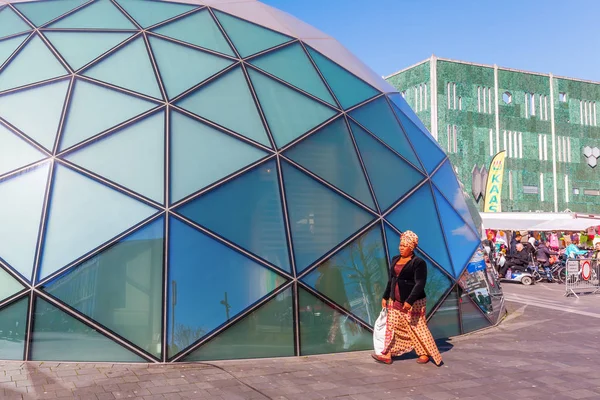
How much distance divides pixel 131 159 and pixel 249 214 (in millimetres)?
1890

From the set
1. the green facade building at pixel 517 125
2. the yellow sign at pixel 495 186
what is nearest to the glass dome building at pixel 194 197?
the yellow sign at pixel 495 186

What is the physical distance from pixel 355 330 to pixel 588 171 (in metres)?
71.4

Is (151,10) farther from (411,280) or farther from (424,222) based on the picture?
(411,280)

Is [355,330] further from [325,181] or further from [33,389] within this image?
[33,389]

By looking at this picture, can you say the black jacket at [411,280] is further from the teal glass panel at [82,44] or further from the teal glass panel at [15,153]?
the teal glass panel at [82,44]

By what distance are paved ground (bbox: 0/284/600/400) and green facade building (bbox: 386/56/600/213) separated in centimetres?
5433

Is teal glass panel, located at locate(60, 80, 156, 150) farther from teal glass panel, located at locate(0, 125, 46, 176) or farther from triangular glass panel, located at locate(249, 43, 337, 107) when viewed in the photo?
triangular glass panel, located at locate(249, 43, 337, 107)

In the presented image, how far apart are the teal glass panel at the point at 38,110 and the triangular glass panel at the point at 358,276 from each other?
4.40 metres

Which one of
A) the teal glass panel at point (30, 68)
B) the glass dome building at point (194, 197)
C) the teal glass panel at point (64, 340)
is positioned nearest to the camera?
the teal glass panel at point (64, 340)

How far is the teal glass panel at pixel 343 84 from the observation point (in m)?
10.3

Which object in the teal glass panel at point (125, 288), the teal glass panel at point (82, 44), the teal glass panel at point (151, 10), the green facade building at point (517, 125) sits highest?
the green facade building at point (517, 125)

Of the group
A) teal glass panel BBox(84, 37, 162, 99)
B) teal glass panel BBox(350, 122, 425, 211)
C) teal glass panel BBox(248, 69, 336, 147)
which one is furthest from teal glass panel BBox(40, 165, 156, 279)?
teal glass panel BBox(350, 122, 425, 211)

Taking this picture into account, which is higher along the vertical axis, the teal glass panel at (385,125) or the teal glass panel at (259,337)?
the teal glass panel at (385,125)

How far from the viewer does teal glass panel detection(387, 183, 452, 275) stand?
935cm
